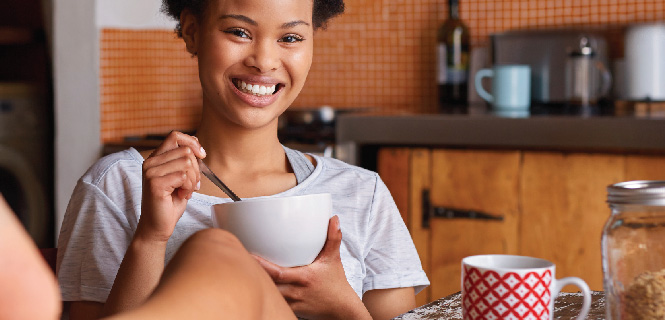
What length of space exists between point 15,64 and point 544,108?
2.11m

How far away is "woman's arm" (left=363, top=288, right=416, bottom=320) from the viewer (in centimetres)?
122

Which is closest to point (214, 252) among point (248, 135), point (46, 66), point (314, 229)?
point (314, 229)

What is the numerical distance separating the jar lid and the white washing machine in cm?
233

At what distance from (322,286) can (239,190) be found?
11.6 inches

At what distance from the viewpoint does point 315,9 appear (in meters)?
1.27

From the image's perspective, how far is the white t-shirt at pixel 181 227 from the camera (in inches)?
42.1

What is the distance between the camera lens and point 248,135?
1.21 m

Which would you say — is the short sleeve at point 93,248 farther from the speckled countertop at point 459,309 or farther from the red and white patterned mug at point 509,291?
the red and white patterned mug at point 509,291

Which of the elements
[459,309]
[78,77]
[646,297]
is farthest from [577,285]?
[78,77]

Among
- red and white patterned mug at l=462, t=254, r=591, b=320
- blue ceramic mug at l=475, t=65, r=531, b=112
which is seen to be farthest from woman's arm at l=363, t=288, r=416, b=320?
blue ceramic mug at l=475, t=65, r=531, b=112

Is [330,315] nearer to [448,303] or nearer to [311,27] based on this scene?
[448,303]

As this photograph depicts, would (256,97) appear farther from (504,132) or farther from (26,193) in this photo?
(26,193)

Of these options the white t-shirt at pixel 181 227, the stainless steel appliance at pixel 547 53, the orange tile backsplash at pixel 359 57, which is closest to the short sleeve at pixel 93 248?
the white t-shirt at pixel 181 227

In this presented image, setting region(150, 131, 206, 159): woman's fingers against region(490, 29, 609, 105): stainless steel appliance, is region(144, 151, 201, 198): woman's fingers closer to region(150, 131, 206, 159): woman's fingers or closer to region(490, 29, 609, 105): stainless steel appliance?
region(150, 131, 206, 159): woman's fingers
